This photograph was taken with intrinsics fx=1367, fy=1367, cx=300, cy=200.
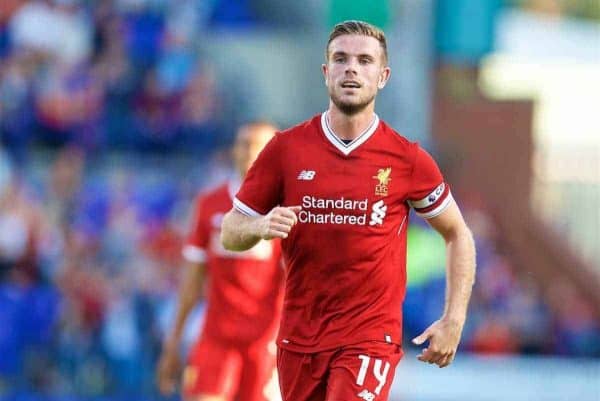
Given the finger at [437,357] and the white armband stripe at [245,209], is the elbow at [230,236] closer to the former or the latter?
the white armband stripe at [245,209]

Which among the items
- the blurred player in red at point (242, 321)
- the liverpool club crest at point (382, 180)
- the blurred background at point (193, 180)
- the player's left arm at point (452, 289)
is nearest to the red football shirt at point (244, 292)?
the blurred player in red at point (242, 321)

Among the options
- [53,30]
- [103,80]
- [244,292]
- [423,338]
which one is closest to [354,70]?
[423,338]

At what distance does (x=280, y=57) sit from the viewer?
15664 mm

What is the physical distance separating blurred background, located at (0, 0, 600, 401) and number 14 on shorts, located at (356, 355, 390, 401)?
627 cm

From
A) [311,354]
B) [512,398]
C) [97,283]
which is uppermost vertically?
[311,354]

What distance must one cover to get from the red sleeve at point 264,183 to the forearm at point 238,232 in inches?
2.0

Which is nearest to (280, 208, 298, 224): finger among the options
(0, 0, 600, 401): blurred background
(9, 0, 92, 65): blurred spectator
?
(0, 0, 600, 401): blurred background

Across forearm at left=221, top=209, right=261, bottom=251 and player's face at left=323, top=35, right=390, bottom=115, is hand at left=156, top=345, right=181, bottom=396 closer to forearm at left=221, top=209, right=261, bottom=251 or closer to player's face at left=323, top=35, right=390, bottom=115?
forearm at left=221, top=209, right=261, bottom=251

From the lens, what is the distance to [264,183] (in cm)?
591

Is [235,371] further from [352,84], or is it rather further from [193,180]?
[193,180]

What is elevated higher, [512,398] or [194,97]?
[194,97]

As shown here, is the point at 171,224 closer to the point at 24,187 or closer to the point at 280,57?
the point at 24,187

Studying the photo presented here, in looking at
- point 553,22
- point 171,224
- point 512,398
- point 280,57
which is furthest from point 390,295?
point 553,22

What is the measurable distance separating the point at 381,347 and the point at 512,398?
667cm
